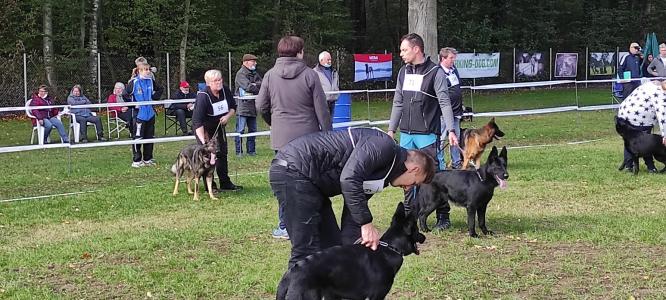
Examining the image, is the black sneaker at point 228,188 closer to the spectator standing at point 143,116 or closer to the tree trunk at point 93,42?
the spectator standing at point 143,116

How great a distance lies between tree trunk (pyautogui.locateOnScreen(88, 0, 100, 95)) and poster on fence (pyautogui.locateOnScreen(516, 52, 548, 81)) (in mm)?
17379

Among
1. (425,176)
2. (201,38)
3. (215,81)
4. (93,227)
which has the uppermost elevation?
(201,38)

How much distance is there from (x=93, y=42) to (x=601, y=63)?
22372 mm

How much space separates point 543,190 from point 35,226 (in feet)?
18.7

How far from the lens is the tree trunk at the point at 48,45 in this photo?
2544 centimetres

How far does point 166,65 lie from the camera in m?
27.4

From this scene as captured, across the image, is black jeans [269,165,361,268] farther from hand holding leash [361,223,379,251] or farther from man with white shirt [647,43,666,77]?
man with white shirt [647,43,666,77]

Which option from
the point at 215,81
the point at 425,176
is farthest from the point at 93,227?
the point at 425,176

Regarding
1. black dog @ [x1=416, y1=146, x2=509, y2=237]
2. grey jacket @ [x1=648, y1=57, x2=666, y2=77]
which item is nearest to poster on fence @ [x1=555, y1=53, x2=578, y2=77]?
grey jacket @ [x1=648, y1=57, x2=666, y2=77]

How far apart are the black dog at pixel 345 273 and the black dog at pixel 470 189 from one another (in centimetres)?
262

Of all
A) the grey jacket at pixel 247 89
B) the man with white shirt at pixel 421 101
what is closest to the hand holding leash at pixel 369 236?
the man with white shirt at pixel 421 101

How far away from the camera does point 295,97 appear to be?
629cm

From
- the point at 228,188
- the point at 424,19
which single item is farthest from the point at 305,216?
the point at 424,19

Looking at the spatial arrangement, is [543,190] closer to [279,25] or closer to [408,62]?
[408,62]
